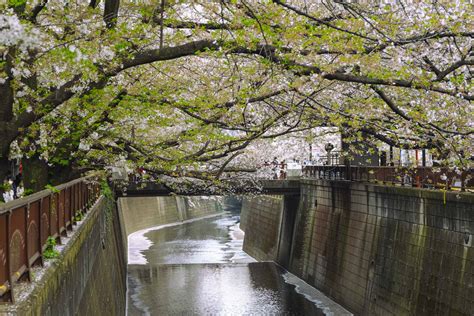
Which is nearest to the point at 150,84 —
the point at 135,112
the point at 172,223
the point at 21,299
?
the point at 135,112

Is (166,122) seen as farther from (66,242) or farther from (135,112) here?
(66,242)

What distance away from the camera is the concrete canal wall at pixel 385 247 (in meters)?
17.7

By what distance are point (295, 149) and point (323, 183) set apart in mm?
10938

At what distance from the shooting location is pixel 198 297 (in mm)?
27469

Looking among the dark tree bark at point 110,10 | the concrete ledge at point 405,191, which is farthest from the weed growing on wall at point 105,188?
the dark tree bark at point 110,10

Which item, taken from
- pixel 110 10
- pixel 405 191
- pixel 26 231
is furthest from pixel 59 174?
pixel 405 191

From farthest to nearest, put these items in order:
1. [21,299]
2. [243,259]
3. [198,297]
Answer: [243,259], [198,297], [21,299]

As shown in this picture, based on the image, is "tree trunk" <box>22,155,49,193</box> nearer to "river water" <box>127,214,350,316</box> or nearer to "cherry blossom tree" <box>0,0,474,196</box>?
"cherry blossom tree" <box>0,0,474,196</box>

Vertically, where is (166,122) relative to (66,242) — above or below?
above

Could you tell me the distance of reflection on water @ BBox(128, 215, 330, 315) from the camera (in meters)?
25.5

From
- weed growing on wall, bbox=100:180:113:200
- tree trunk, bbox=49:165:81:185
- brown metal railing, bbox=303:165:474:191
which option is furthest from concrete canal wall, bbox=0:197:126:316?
brown metal railing, bbox=303:165:474:191

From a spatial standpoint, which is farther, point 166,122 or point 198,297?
point 198,297

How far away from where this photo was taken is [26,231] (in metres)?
7.02

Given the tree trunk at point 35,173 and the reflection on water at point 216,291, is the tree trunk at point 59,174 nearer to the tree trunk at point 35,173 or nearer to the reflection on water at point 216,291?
the tree trunk at point 35,173
